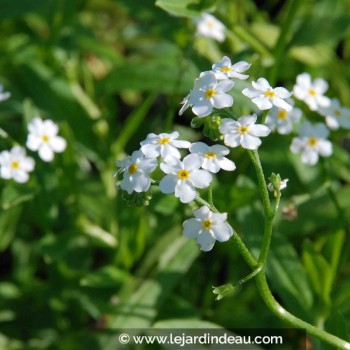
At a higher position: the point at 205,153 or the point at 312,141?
the point at 205,153

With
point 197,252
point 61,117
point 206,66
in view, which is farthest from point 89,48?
point 197,252

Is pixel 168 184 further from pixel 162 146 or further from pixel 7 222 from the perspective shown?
pixel 7 222

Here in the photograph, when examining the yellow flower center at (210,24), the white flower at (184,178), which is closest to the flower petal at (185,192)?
the white flower at (184,178)

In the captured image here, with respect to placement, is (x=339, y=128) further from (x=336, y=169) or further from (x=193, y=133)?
(x=193, y=133)

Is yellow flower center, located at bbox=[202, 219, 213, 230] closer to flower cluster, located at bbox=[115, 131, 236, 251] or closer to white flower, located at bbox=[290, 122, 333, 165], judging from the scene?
flower cluster, located at bbox=[115, 131, 236, 251]

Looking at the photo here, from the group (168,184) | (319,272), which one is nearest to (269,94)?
(168,184)

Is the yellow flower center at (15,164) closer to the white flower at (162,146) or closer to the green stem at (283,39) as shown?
the white flower at (162,146)
